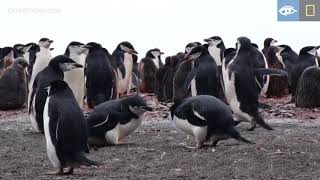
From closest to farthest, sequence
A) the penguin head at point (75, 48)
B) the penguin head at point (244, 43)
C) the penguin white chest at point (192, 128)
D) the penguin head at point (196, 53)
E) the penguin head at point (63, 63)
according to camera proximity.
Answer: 1. the penguin white chest at point (192, 128)
2. the penguin head at point (63, 63)
3. the penguin head at point (244, 43)
4. the penguin head at point (196, 53)
5. the penguin head at point (75, 48)

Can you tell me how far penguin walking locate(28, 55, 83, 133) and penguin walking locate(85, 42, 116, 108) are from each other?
8.37 ft

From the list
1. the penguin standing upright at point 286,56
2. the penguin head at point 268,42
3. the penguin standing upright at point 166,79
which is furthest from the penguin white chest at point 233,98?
the penguin head at point 268,42

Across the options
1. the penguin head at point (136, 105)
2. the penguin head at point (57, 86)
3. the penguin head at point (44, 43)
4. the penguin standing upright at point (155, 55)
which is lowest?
the penguin standing upright at point (155, 55)

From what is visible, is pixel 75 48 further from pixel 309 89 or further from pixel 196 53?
pixel 309 89

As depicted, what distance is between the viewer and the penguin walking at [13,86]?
11.2 m

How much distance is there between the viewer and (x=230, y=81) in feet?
26.7

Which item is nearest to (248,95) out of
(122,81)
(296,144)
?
(296,144)

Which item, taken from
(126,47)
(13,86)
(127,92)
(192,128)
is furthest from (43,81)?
(127,92)

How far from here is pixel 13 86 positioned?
1130 cm

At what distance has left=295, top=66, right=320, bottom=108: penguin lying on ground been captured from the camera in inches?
420

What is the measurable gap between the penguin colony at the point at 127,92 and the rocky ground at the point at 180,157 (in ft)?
0.67

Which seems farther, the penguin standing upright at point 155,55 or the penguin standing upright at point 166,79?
the penguin standing upright at point 155,55

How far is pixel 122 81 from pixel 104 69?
340 centimetres

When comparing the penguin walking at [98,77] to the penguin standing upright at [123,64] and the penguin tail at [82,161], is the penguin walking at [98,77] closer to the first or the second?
the penguin standing upright at [123,64]
